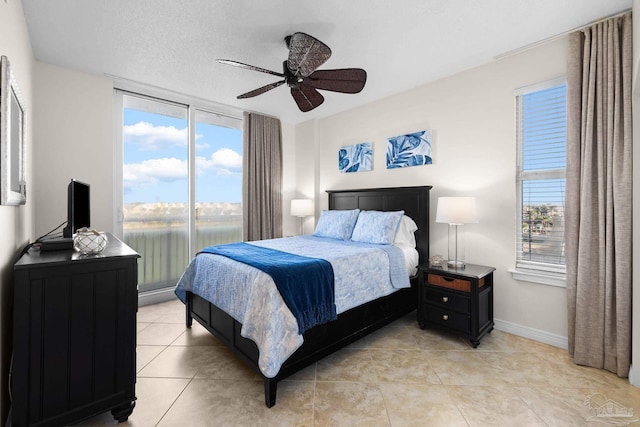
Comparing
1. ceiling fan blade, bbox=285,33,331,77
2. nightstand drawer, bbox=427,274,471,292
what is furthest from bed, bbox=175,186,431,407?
ceiling fan blade, bbox=285,33,331,77

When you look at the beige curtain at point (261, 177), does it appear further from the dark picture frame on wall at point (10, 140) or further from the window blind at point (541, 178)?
the window blind at point (541, 178)

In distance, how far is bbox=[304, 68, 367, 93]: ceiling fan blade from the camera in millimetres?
2295

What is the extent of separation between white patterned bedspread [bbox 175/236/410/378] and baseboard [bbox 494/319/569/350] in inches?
40.2

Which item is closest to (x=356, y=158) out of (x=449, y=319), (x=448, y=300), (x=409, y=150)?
(x=409, y=150)

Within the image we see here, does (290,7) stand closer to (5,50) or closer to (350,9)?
(350,9)

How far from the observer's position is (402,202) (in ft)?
11.6

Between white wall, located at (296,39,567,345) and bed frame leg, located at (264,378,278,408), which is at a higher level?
white wall, located at (296,39,567,345)

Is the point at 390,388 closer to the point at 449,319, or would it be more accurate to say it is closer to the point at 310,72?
the point at 449,319

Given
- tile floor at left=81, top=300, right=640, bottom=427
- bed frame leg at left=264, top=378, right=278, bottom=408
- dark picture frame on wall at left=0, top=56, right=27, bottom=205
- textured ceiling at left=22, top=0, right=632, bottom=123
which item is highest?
textured ceiling at left=22, top=0, right=632, bottom=123

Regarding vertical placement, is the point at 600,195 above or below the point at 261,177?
below

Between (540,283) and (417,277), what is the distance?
1084 millimetres

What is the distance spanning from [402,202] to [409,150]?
→ 25.9 inches

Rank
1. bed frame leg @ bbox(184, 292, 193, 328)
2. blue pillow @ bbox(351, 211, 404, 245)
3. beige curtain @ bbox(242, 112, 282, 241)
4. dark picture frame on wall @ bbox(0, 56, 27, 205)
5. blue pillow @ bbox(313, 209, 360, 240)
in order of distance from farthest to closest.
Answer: beige curtain @ bbox(242, 112, 282, 241) < blue pillow @ bbox(313, 209, 360, 240) < blue pillow @ bbox(351, 211, 404, 245) < bed frame leg @ bbox(184, 292, 193, 328) < dark picture frame on wall @ bbox(0, 56, 27, 205)

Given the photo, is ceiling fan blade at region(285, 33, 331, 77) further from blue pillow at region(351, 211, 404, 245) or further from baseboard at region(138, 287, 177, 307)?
baseboard at region(138, 287, 177, 307)
